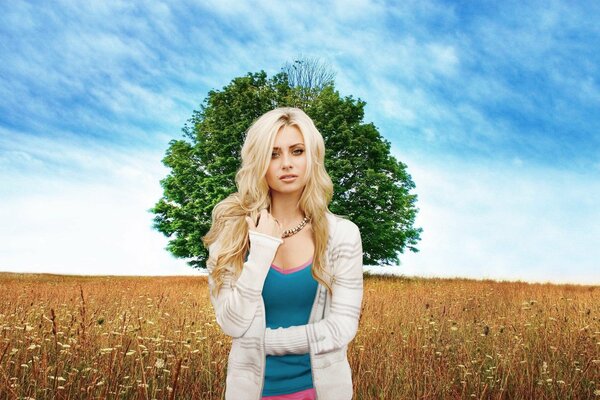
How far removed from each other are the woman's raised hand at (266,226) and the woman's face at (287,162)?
0.23 metres

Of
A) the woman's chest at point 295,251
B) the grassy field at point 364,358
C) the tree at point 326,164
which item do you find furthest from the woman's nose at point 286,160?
the tree at point 326,164

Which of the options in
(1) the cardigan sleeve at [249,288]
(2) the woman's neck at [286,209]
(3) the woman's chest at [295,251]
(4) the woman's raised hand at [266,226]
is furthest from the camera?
(2) the woman's neck at [286,209]

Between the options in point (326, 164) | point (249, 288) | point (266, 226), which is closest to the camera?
point (249, 288)

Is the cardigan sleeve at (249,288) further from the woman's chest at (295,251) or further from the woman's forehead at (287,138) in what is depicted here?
the woman's forehead at (287,138)

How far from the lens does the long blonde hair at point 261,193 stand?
118 inches

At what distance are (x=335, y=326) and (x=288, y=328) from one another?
0.25 meters

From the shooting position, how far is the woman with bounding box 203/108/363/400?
2.77 metres

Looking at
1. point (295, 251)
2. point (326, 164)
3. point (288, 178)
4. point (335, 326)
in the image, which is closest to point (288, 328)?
point (335, 326)

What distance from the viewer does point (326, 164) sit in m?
22.5

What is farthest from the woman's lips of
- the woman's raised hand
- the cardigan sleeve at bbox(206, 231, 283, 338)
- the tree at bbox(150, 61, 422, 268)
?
the tree at bbox(150, 61, 422, 268)

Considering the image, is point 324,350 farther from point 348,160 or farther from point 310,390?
point 348,160

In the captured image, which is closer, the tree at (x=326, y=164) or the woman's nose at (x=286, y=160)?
the woman's nose at (x=286, y=160)

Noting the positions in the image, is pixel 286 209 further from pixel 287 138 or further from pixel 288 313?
pixel 288 313

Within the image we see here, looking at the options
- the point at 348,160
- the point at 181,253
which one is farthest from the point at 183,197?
the point at 348,160
